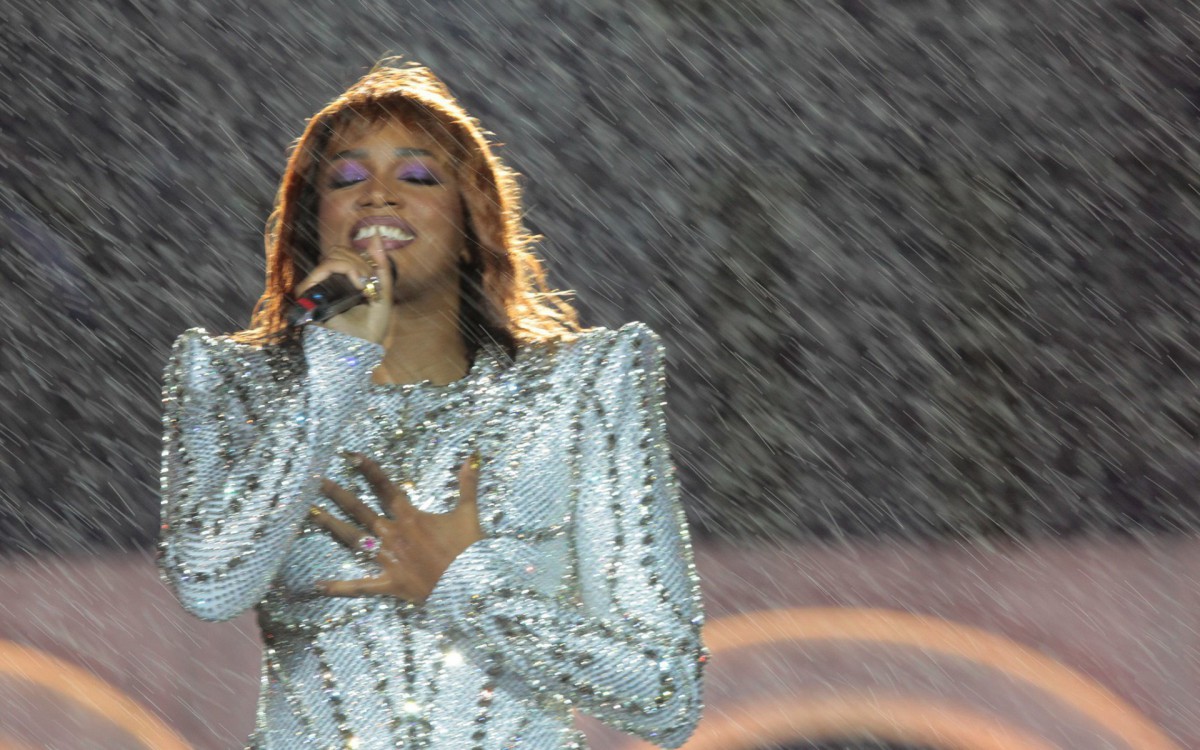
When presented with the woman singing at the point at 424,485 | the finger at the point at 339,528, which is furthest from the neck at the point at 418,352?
the finger at the point at 339,528

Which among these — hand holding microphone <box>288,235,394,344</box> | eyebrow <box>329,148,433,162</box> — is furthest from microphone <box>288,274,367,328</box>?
eyebrow <box>329,148,433,162</box>

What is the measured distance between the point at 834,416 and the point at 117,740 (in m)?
1.41

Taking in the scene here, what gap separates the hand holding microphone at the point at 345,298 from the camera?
4.71ft

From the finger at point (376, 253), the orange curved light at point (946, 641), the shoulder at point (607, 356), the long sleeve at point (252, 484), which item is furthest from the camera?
the orange curved light at point (946, 641)

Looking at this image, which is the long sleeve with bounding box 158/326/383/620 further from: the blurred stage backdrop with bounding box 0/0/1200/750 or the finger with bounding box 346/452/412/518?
the blurred stage backdrop with bounding box 0/0/1200/750

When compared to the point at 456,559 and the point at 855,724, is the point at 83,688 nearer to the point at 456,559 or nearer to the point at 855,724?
the point at 855,724

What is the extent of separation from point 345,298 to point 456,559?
0.26 metres

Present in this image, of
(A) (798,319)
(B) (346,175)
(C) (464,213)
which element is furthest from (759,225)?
(B) (346,175)

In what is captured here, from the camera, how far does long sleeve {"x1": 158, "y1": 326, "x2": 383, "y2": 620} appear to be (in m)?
1.37

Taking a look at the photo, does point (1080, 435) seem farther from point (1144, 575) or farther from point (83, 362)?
point (83, 362)

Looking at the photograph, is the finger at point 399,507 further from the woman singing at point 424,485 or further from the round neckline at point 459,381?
the round neckline at point 459,381

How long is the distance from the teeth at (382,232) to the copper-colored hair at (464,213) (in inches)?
4.8

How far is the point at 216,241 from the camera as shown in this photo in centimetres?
287

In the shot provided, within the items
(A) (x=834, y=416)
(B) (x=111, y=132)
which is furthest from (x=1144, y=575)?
(B) (x=111, y=132)
